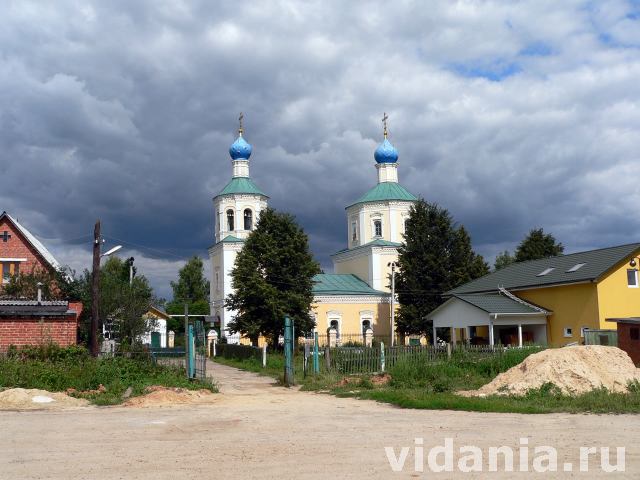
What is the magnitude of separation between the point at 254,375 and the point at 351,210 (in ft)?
122

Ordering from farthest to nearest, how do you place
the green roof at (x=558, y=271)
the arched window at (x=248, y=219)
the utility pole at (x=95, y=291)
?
the arched window at (x=248, y=219)
the green roof at (x=558, y=271)
the utility pole at (x=95, y=291)

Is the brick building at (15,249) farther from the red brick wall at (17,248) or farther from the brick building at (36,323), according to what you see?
the brick building at (36,323)

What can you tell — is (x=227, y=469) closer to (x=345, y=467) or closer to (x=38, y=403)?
(x=345, y=467)

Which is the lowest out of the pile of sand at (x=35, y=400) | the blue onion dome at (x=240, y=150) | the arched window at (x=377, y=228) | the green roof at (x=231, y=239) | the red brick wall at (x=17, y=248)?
the pile of sand at (x=35, y=400)

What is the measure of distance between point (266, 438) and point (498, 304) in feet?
81.8

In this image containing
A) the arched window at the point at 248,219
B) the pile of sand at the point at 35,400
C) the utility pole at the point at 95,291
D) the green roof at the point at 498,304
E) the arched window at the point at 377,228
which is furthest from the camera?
the arched window at the point at 377,228

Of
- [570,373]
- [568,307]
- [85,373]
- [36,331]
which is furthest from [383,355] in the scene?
[568,307]

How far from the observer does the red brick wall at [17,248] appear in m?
38.9

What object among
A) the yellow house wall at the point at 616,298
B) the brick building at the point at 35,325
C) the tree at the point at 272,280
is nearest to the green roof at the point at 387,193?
the tree at the point at 272,280

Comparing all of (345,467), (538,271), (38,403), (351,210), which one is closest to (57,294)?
(38,403)

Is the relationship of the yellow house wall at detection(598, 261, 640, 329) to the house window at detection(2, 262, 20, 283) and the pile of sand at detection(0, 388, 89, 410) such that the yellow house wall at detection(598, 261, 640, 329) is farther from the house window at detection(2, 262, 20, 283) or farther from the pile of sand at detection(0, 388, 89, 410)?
the house window at detection(2, 262, 20, 283)

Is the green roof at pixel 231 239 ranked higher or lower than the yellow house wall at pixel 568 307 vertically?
higher

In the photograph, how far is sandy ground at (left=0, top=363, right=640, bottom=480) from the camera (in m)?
9.17

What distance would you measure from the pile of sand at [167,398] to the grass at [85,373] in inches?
16.3
